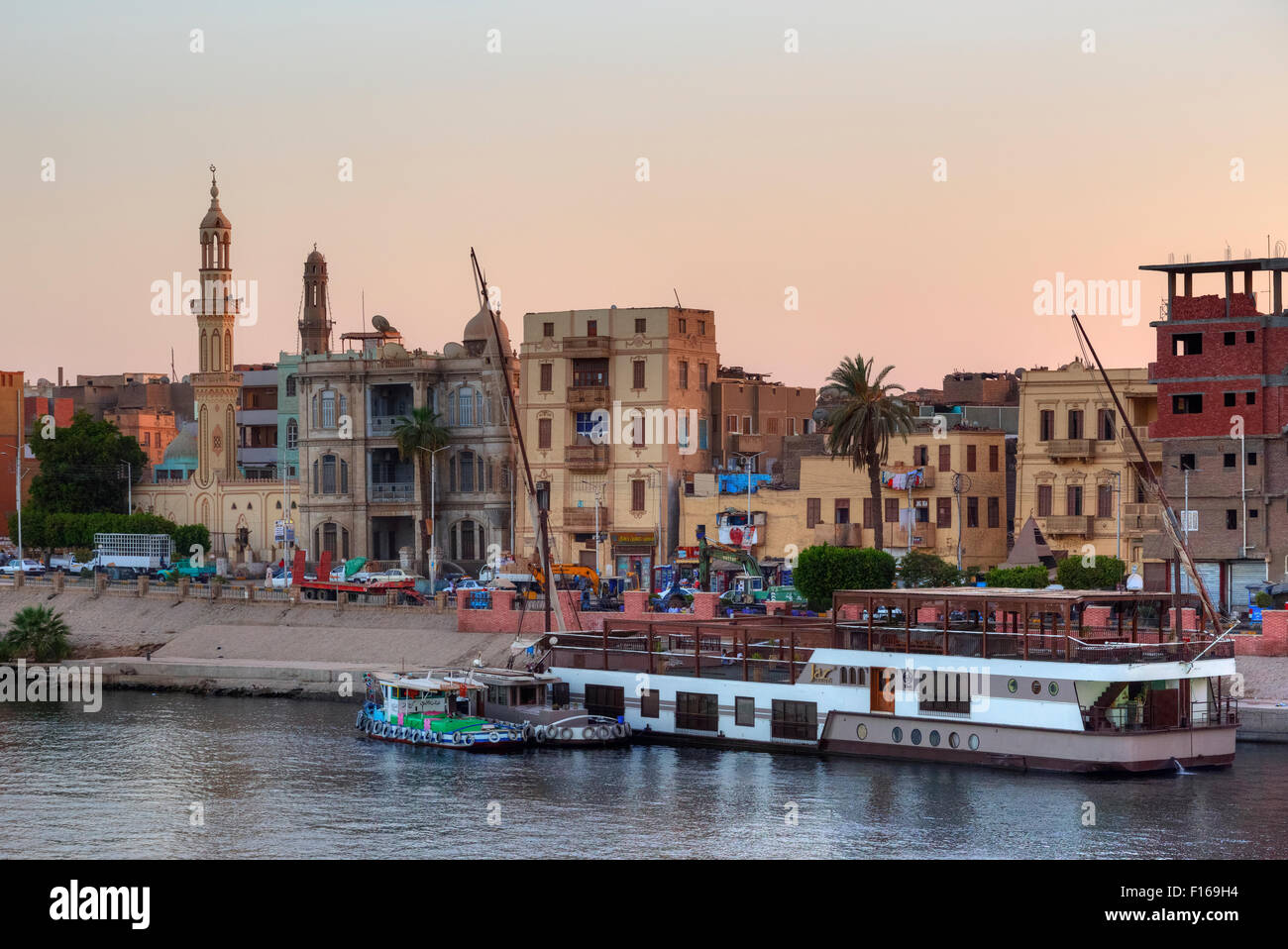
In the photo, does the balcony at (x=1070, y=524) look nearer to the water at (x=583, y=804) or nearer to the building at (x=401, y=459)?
the building at (x=401, y=459)

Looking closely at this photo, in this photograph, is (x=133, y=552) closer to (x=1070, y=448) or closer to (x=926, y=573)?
(x=926, y=573)

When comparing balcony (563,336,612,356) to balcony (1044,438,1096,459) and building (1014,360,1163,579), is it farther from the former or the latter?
balcony (1044,438,1096,459)

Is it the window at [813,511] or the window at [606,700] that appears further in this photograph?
the window at [813,511]

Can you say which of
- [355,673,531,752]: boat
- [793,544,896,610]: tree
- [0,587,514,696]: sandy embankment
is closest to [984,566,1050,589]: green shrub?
[793,544,896,610]: tree

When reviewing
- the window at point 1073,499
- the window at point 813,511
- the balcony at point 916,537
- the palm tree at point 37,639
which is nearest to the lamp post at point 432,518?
the window at point 813,511

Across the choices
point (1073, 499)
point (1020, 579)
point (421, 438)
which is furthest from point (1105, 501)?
point (421, 438)

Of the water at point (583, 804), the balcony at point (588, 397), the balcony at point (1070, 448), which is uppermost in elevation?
the balcony at point (588, 397)

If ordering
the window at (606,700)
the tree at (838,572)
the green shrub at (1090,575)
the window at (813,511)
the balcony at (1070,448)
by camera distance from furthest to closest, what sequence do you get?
the window at (813,511), the balcony at (1070,448), the tree at (838,572), the green shrub at (1090,575), the window at (606,700)

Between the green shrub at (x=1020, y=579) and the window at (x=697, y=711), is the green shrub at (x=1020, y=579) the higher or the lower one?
the higher one

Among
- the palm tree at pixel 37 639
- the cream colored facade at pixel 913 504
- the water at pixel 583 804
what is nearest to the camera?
the water at pixel 583 804

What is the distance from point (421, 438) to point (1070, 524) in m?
39.0

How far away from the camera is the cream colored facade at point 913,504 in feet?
322

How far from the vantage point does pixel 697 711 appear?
6031 centimetres

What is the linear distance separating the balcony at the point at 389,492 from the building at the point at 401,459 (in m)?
0.06
